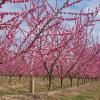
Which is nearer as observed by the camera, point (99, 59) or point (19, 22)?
point (19, 22)

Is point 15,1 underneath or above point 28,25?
underneath

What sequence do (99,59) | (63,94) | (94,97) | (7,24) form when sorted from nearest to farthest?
1. (7,24)
2. (63,94)
3. (94,97)
4. (99,59)

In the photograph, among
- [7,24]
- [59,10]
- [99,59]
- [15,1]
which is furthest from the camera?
[99,59]

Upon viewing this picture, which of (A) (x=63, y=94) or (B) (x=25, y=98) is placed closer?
(B) (x=25, y=98)

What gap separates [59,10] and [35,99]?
23.4 feet

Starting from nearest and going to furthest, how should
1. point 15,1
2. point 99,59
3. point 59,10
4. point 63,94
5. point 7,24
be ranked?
point 15,1
point 7,24
point 59,10
point 63,94
point 99,59

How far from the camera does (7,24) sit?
628cm

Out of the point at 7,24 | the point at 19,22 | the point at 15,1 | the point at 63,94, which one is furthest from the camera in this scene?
the point at 63,94

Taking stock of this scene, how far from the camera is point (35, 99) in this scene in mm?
14047

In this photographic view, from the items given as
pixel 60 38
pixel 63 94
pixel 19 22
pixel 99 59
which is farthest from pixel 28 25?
pixel 99 59

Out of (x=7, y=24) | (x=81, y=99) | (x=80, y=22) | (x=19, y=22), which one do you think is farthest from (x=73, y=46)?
(x=7, y=24)

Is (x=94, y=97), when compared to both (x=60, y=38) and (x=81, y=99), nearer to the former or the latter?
(x=81, y=99)

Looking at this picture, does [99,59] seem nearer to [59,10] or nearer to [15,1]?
[59,10]

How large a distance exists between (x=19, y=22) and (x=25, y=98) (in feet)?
19.4
